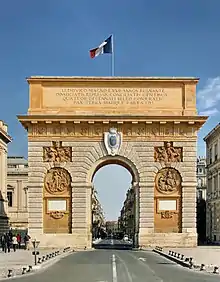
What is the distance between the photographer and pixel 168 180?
5041 centimetres

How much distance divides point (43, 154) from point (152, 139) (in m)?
8.47

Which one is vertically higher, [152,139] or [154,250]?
[152,139]

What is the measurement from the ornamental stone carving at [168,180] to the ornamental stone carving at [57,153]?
7.08 metres

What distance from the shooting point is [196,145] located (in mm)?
50562

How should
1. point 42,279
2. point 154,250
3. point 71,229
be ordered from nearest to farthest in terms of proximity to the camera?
point 42,279, point 154,250, point 71,229

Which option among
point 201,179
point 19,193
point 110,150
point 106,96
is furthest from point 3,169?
point 201,179

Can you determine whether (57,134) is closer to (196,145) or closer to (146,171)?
(146,171)

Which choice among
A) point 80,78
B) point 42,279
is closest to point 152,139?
point 80,78

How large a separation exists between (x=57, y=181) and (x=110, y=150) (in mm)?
4732

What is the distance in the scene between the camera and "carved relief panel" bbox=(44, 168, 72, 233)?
49781 mm

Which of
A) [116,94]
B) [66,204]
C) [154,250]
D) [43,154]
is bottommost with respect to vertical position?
[154,250]

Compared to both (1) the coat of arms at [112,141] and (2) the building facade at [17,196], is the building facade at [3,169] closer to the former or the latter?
(2) the building facade at [17,196]

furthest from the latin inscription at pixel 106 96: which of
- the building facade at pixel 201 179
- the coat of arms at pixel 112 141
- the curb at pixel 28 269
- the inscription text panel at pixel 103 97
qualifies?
the building facade at pixel 201 179

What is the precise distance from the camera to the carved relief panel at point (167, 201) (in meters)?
50.0
